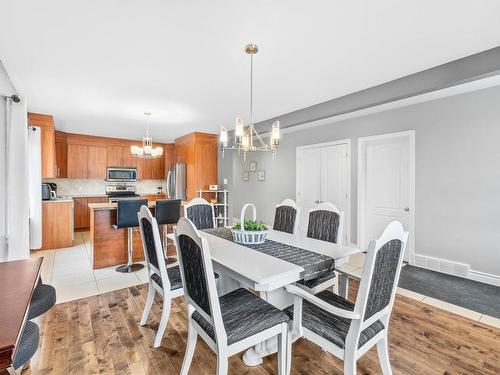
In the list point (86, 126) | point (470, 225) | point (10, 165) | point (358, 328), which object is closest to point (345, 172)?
point (470, 225)

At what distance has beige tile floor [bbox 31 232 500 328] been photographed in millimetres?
2625

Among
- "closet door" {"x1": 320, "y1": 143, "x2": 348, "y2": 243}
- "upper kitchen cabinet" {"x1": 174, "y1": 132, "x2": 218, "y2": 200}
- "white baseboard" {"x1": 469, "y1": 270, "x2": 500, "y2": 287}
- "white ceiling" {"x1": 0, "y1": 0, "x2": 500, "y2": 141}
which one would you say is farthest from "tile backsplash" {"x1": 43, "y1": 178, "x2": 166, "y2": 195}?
"white baseboard" {"x1": 469, "y1": 270, "x2": 500, "y2": 287}

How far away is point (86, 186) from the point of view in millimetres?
6680

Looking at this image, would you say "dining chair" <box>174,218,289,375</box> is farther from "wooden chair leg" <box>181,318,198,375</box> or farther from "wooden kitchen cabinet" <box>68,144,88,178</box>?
"wooden kitchen cabinet" <box>68,144,88,178</box>

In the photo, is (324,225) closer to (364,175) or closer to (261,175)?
(364,175)

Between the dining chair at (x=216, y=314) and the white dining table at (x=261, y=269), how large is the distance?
148 millimetres

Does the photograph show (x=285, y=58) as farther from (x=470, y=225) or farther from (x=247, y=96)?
(x=470, y=225)

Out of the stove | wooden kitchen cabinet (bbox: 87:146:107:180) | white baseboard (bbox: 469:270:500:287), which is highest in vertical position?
wooden kitchen cabinet (bbox: 87:146:107:180)

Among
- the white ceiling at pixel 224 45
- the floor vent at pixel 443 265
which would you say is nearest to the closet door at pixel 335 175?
the floor vent at pixel 443 265

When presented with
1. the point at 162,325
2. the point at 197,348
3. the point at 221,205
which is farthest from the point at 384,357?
the point at 221,205

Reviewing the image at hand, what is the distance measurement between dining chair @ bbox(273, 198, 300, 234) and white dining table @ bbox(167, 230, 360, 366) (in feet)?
1.60

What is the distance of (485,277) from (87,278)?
16.3 feet

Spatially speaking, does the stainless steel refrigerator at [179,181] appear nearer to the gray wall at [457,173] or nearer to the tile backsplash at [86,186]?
the tile backsplash at [86,186]

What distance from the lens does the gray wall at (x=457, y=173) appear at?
309 centimetres
